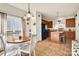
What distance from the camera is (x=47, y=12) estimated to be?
196 centimetres

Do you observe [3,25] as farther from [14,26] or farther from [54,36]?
[54,36]

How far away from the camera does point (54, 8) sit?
6.29ft

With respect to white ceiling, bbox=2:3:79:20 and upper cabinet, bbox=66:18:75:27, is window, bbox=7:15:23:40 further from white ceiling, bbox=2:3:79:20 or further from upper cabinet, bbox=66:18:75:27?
upper cabinet, bbox=66:18:75:27

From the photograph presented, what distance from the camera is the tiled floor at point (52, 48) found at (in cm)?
192

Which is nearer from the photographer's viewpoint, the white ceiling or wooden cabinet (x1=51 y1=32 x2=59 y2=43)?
the white ceiling

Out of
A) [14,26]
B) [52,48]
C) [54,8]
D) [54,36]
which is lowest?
[52,48]

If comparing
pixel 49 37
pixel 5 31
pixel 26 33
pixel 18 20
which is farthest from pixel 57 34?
pixel 5 31

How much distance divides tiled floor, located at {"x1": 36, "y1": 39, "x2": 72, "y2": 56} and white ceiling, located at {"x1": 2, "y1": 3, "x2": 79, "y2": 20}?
483 millimetres

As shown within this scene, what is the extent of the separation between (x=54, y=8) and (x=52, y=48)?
697 millimetres

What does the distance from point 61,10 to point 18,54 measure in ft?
3.52

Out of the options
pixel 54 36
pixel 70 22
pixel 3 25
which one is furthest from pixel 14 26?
pixel 70 22

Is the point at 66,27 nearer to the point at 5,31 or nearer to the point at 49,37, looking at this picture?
the point at 49,37

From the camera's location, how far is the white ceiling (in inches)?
73.7

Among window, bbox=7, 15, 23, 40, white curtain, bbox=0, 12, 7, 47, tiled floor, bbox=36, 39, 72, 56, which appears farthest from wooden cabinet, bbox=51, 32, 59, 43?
white curtain, bbox=0, 12, 7, 47
